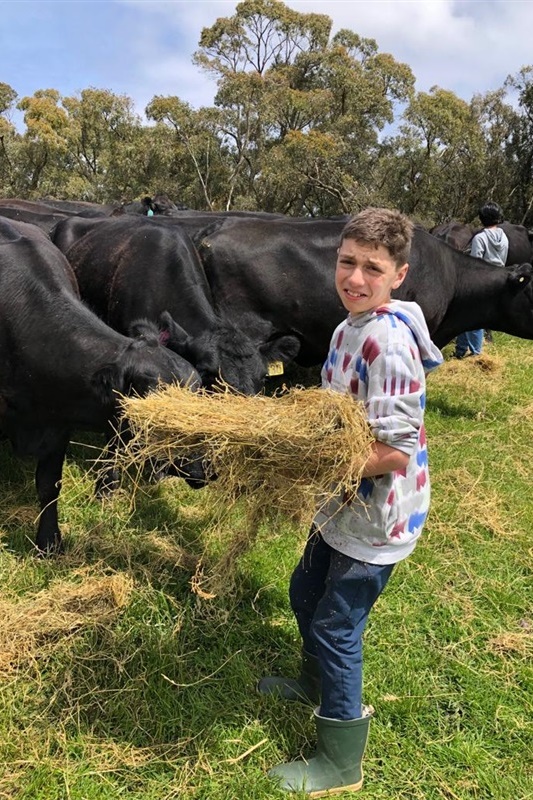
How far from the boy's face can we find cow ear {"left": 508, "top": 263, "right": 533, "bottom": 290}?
218 inches

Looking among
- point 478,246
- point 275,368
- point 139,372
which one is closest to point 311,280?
point 275,368

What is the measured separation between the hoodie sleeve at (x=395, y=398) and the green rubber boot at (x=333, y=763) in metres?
1.07

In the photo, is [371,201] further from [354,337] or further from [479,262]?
[354,337]

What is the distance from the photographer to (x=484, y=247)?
911 cm

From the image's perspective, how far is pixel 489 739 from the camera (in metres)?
2.65

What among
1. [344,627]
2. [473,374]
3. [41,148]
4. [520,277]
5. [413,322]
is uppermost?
[41,148]

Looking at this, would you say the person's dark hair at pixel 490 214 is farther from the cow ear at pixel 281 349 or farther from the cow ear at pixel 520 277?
the cow ear at pixel 281 349

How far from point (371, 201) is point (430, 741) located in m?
27.0

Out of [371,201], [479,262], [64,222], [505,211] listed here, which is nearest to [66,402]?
[64,222]

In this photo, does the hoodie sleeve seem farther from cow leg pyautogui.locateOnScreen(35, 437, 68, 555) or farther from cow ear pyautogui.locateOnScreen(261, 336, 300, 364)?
cow ear pyautogui.locateOnScreen(261, 336, 300, 364)

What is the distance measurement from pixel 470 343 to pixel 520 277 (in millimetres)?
2053

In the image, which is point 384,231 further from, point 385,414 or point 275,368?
point 275,368

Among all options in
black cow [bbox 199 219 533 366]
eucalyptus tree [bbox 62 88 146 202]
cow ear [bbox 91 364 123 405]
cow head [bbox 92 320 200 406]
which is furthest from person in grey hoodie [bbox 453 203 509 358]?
eucalyptus tree [bbox 62 88 146 202]

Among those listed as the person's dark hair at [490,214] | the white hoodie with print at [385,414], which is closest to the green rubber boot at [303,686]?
the white hoodie with print at [385,414]
